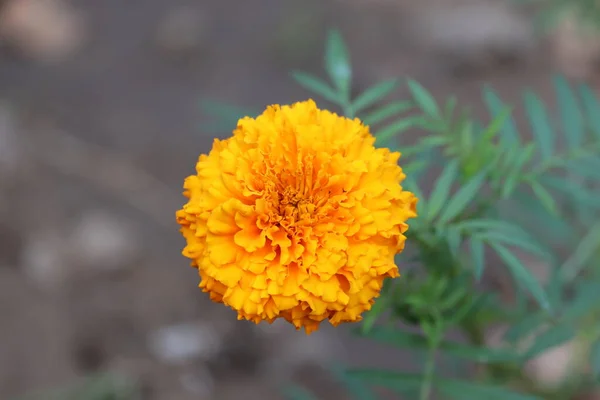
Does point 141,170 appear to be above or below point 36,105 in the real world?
below

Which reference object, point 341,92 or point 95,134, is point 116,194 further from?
point 341,92

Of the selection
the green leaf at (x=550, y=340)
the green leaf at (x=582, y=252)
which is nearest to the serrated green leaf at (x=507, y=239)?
the green leaf at (x=550, y=340)

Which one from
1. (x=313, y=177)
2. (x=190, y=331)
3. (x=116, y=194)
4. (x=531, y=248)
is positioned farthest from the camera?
(x=116, y=194)

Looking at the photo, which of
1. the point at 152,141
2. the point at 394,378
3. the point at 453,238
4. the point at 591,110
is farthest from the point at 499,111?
the point at 152,141

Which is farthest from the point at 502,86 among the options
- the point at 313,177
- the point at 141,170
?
the point at 313,177

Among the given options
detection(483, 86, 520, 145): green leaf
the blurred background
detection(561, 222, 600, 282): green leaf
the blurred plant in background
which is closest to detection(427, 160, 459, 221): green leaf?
the blurred plant in background

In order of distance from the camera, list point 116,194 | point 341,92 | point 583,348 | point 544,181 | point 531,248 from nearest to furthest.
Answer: point 531,248 → point 341,92 → point 544,181 → point 583,348 → point 116,194
